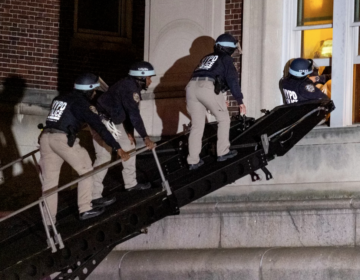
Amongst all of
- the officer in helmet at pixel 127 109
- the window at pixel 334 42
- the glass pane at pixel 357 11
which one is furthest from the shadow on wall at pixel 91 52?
the glass pane at pixel 357 11

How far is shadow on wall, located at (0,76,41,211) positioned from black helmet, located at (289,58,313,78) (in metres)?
6.11

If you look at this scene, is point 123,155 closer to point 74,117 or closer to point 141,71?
point 74,117

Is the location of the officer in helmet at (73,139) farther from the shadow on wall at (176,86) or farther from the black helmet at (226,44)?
the shadow on wall at (176,86)

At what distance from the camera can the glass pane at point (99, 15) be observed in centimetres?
2036

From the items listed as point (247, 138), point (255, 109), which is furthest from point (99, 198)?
point (255, 109)

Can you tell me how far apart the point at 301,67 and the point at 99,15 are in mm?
7421

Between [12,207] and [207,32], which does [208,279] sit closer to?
[207,32]

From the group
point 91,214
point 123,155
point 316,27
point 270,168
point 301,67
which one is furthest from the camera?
point 316,27

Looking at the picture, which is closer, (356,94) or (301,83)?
(301,83)

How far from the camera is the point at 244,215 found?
14477 millimetres

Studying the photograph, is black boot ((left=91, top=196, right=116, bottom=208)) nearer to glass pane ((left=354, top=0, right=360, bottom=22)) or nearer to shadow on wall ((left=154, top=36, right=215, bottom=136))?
shadow on wall ((left=154, top=36, right=215, bottom=136))

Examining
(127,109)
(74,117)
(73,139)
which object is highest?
(127,109)

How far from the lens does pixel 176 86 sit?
16.0m

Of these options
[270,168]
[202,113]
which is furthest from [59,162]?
[270,168]
